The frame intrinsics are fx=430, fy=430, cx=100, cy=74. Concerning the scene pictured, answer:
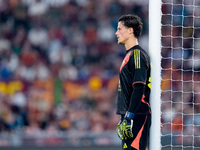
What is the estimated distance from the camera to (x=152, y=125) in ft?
12.6

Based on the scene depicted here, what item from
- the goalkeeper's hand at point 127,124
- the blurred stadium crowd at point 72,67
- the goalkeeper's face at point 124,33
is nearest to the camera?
the goalkeeper's hand at point 127,124

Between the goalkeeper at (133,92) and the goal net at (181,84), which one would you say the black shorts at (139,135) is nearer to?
the goalkeeper at (133,92)

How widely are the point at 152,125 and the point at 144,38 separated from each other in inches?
272

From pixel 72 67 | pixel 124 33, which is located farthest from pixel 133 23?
pixel 72 67

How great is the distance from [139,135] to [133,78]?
1.63ft

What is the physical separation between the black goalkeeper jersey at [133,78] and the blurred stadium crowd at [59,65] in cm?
536

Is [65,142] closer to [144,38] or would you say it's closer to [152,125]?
[144,38]

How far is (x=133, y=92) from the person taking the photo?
11.8 ft

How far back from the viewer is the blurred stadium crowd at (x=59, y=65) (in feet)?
31.5

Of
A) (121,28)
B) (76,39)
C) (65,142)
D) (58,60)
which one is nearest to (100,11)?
(76,39)

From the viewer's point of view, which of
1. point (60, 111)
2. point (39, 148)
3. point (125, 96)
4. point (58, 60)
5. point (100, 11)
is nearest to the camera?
point (125, 96)

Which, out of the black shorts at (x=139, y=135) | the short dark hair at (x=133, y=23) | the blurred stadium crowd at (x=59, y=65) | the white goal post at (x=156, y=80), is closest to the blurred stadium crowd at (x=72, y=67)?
the blurred stadium crowd at (x=59, y=65)

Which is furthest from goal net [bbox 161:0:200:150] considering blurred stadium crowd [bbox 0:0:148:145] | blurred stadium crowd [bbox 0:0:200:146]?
blurred stadium crowd [bbox 0:0:148:145]

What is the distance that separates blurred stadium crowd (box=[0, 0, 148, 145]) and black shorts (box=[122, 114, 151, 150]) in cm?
533
